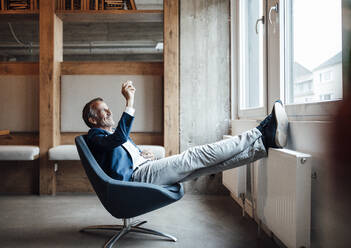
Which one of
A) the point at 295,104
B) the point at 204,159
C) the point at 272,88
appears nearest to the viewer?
the point at 295,104

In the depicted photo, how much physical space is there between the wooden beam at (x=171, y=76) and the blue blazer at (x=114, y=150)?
1.49 metres

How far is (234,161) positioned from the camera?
2.23 metres

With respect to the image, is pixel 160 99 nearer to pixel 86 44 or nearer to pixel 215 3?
pixel 215 3

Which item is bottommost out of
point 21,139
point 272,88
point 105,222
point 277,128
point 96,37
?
point 105,222

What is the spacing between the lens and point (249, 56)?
11.2 ft

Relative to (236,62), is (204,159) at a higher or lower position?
lower

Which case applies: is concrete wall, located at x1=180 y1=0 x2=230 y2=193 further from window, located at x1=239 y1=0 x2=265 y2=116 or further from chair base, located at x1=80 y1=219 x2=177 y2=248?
chair base, located at x1=80 y1=219 x2=177 y2=248

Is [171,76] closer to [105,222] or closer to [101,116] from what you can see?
[101,116]

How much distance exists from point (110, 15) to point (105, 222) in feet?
7.66

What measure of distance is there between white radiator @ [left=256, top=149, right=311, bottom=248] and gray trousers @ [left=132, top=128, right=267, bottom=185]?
135mm

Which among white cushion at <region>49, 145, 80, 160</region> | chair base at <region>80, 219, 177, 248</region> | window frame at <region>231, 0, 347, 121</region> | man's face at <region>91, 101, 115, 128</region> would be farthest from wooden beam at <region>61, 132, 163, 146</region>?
man's face at <region>91, 101, 115, 128</region>

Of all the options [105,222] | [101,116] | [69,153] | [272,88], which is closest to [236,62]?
[272,88]

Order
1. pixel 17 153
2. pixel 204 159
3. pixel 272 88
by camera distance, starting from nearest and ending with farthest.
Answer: pixel 204 159, pixel 272 88, pixel 17 153

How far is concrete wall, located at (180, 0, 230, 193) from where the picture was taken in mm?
3691
